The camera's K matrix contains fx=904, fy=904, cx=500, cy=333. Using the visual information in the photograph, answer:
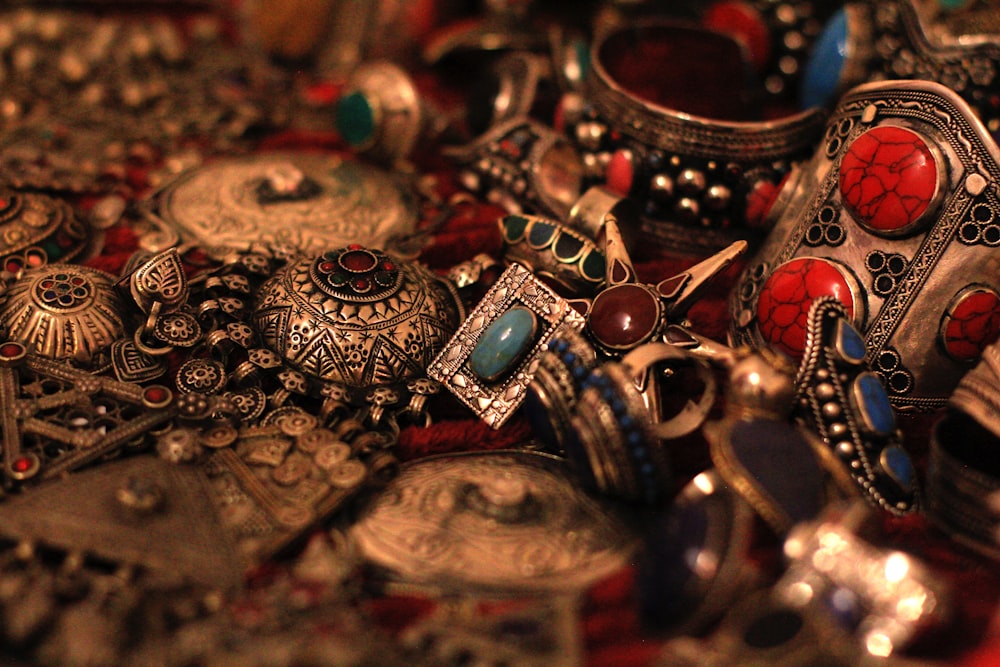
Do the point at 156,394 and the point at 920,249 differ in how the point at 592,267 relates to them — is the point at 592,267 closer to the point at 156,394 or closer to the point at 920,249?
the point at 920,249

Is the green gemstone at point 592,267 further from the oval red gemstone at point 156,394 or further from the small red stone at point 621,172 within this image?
the oval red gemstone at point 156,394

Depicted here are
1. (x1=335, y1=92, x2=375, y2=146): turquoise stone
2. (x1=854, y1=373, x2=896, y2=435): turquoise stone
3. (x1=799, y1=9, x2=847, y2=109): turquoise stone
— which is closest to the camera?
(x1=854, y1=373, x2=896, y2=435): turquoise stone

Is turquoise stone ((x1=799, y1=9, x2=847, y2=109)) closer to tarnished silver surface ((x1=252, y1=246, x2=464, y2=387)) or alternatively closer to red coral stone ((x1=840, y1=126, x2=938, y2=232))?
red coral stone ((x1=840, y1=126, x2=938, y2=232))

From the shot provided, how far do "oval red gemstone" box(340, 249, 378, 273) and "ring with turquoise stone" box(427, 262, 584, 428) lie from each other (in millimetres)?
189

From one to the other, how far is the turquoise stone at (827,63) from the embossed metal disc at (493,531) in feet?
3.56

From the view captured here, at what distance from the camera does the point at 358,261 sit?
1493 mm

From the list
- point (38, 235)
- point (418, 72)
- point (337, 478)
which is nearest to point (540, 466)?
point (337, 478)

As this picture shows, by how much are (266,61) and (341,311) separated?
134 centimetres

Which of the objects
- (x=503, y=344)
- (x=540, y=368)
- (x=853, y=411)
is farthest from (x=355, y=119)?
(x=853, y=411)

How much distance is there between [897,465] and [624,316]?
0.43 metres

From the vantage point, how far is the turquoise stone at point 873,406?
4.02 ft

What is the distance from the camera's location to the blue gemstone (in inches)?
48.8

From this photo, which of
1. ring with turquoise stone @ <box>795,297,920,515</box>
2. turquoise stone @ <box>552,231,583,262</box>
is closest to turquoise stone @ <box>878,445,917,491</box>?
ring with turquoise stone @ <box>795,297,920,515</box>

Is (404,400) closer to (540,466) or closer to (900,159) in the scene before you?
(540,466)
